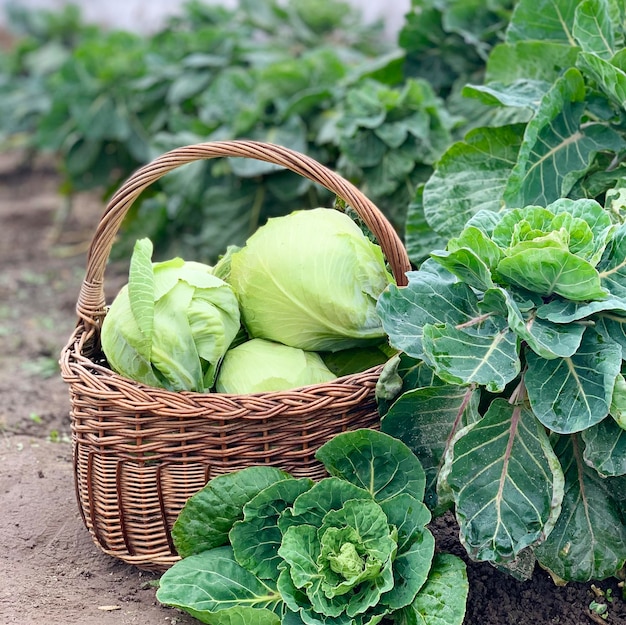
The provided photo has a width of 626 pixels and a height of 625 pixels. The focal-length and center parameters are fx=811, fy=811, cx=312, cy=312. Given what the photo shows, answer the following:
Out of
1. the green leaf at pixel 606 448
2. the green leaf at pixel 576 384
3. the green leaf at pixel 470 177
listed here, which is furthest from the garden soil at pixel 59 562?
the green leaf at pixel 470 177

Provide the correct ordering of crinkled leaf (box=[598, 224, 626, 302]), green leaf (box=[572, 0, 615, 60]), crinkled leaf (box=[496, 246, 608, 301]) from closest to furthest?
crinkled leaf (box=[496, 246, 608, 301]), crinkled leaf (box=[598, 224, 626, 302]), green leaf (box=[572, 0, 615, 60])

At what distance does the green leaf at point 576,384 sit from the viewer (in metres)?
1.99

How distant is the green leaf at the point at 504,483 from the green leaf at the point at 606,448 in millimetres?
96

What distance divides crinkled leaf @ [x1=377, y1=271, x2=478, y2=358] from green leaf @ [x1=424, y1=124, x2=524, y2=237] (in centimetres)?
67

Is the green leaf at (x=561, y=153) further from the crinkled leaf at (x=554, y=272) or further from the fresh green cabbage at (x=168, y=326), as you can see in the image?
the fresh green cabbage at (x=168, y=326)

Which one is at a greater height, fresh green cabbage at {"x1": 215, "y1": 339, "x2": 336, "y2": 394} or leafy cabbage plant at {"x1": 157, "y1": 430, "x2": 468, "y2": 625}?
fresh green cabbage at {"x1": 215, "y1": 339, "x2": 336, "y2": 394}

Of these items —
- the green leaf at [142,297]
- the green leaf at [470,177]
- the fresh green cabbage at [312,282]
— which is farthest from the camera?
the green leaf at [470,177]

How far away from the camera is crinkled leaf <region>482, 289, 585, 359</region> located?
197cm

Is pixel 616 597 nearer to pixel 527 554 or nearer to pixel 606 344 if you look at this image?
pixel 527 554

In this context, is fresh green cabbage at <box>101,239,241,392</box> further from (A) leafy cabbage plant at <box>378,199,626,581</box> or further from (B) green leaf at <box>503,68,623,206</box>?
(B) green leaf at <box>503,68,623,206</box>

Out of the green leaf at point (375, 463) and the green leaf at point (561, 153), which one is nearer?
the green leaf at point (375, 463)

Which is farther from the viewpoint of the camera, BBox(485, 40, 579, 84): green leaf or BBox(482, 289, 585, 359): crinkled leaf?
BBox(485, 40, 579, 84): green leaf

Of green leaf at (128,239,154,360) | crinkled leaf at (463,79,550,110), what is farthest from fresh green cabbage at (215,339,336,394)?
crinkled leaf at (463,79,550,110)

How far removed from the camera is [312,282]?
2.39 metres
